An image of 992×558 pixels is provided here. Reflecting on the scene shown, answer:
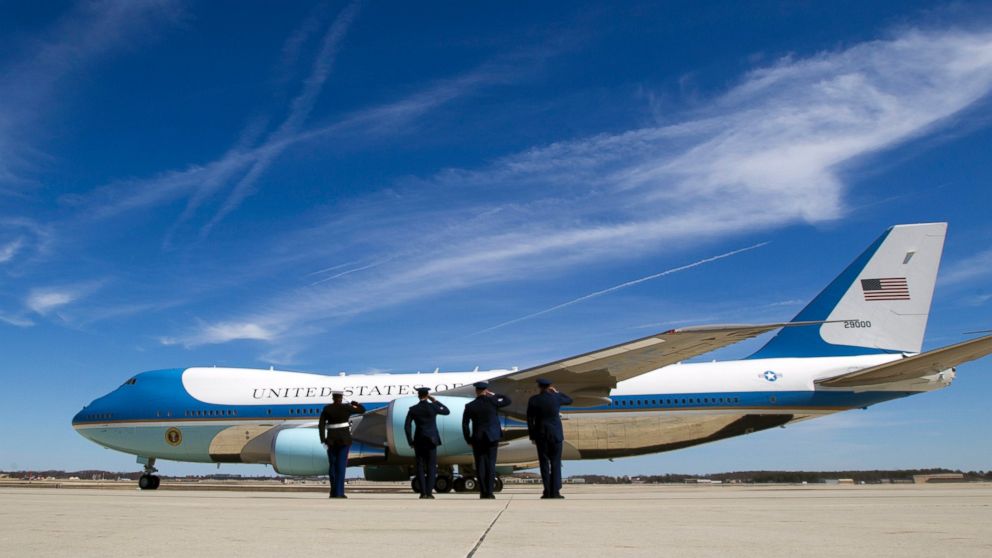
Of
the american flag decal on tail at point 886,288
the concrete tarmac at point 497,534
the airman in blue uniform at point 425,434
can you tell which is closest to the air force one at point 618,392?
the american flag decal on tail at point 886,288

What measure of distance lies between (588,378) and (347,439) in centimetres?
657

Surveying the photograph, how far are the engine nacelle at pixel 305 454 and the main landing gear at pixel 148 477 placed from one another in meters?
5.16

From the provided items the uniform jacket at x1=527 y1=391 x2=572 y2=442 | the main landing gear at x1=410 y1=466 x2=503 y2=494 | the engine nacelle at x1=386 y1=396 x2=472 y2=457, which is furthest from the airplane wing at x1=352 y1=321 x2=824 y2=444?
the uniform jacket at x1=527 y1=391 x2=572 y2=442

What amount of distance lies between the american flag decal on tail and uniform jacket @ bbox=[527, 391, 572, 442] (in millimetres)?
12375

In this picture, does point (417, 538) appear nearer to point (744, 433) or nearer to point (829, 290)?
point (744, 433)

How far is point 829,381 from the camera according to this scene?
1655cm

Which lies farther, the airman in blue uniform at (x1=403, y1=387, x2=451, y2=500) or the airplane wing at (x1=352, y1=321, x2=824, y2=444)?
the airplane wing at (x1=352, y1=321, x2=824, y2=444)

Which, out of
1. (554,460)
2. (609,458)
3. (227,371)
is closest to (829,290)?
(609,458)

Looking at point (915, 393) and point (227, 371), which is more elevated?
point (227, 371)

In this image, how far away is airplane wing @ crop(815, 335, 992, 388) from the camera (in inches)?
527

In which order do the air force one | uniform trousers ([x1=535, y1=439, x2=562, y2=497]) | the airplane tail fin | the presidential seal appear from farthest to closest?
1. the presidential seal
2. the airplane tail fin
3. the air force one
4. uniform trousers ([x1=535, y1=439, x2=562, y2=497])

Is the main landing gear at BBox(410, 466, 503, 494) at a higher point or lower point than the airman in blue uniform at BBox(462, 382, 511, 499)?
lower

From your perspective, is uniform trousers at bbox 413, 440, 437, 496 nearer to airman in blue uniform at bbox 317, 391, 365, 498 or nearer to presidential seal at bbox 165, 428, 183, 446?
airman in blue uniform at bbox 317, 391, 365, 498

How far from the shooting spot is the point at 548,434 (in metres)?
9.03
